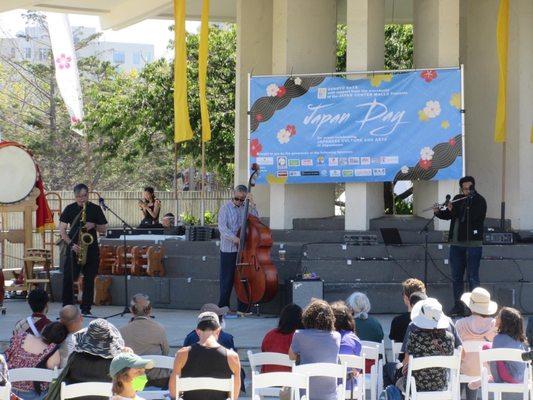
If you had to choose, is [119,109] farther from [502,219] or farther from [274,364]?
[274,364]

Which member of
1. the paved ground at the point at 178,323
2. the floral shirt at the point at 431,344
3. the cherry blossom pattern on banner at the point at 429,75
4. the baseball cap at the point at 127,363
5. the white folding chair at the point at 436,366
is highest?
the cherry blossom pattern on banner at the point at 429,75

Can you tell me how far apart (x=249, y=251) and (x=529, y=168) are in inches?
208

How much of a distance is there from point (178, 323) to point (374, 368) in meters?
5.71

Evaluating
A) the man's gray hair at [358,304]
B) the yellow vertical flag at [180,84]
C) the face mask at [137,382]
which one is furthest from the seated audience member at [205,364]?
the yellow vertical flag at [180,84]

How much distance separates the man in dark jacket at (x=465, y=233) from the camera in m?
14.1

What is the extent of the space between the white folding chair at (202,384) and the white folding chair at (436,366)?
1.48 m

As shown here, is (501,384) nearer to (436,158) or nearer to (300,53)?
(436,158)

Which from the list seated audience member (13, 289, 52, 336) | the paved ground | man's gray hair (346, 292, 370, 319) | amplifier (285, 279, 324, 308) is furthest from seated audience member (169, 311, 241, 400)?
amplifier (285, 279, 324, 308)

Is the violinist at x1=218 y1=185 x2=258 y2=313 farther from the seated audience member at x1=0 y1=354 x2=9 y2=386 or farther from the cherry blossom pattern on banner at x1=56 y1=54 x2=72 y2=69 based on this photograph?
the cherry blossom pattern on banner at x1=56 y1=54 x2=72 y2=69

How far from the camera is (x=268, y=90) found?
54.4 ft

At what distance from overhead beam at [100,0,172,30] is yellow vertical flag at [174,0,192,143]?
161 inches

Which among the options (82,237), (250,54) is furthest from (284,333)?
(250,54)

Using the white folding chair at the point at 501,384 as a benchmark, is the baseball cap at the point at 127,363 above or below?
above

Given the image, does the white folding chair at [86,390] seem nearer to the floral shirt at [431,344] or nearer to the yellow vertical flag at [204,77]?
the floral shirt at [431,344]
